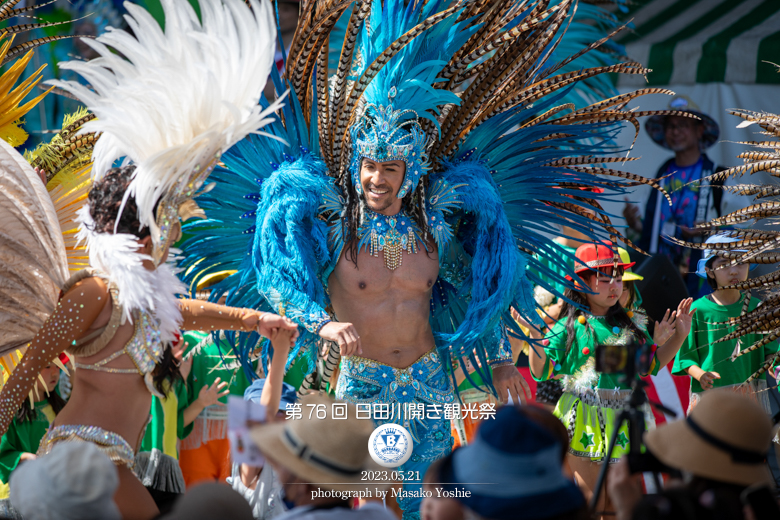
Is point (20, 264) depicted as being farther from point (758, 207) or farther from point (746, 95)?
point (746, 95)

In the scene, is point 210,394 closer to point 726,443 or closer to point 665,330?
point 665,330

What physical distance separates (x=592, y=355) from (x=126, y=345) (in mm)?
2630

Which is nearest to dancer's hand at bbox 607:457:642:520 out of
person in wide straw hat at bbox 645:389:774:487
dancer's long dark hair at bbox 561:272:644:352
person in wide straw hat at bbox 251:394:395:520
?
person in wide straw hat at bbox 645:389:774:487

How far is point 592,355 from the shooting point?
4.36 m

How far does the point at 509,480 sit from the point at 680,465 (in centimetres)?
48

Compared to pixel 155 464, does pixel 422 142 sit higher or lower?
higher

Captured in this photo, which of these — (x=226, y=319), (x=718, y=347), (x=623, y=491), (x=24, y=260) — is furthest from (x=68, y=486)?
(x=718, y=347)

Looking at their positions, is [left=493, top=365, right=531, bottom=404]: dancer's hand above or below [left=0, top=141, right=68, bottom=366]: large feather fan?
below

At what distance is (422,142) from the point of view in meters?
3.51

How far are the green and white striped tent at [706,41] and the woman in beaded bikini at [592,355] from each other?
2834 mm

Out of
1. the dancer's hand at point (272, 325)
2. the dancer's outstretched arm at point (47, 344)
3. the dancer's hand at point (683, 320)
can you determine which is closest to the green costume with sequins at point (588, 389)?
the dancer's hand at point (683, 320)

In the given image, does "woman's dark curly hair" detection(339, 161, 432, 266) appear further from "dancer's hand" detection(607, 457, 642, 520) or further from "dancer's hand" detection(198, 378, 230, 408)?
"dancer's hand" detection(607, 457, 642, 520)

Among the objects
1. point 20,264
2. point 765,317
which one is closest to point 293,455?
point 20,264

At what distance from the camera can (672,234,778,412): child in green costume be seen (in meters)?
4.63
